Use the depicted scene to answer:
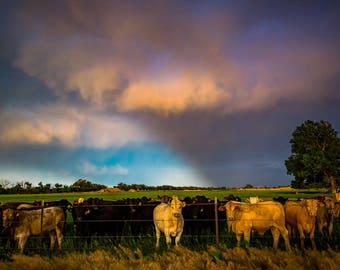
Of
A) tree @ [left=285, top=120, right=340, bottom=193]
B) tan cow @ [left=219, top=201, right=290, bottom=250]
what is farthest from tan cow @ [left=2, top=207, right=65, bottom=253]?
tree @ [left=285, top=120, right=340, bottom=193]

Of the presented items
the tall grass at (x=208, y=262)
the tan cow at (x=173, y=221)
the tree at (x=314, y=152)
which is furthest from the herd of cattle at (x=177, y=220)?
the tree at (x=314, y=152)

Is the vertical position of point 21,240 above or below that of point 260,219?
below

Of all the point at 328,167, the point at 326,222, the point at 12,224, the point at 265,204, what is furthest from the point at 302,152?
the point at 12,224

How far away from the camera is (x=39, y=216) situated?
13078 millimetres

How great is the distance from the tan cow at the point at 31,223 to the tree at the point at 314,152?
46261 mm

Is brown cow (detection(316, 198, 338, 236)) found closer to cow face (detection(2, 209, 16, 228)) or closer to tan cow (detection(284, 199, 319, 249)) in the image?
tan cow (detection(284, 199, 319, 249))

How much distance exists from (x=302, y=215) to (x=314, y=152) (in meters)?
43.4

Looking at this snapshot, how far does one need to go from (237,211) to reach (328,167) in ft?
149

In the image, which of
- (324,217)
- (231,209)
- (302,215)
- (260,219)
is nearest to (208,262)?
(260,219)

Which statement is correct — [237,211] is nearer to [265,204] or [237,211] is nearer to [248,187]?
[265,204]

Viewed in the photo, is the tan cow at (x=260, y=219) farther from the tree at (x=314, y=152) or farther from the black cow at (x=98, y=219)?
the tree at (x=314, y=152)

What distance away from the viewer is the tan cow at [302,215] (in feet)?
44.5

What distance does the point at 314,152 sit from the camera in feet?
178

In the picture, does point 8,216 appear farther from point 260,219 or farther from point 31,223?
point 260,219
